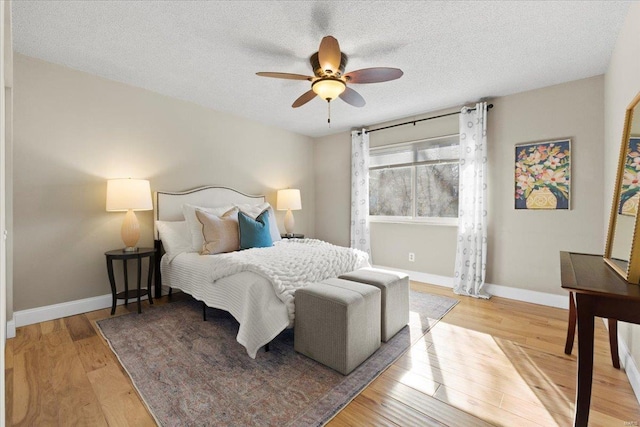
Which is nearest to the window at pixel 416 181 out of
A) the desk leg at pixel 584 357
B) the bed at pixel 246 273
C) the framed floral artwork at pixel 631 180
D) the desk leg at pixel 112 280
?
the bed at pixel 246 273

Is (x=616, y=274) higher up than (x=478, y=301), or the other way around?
(x=616, y=274)

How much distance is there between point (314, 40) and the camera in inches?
90.4

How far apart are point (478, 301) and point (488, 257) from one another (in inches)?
23.4

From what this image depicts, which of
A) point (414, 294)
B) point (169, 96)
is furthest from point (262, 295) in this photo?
point (169, 96)

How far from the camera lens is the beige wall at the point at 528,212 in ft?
9.70

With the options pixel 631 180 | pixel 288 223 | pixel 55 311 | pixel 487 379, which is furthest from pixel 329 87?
pixel 55 311

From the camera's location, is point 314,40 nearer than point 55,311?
Yes

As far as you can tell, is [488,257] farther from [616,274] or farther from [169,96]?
[169,96]

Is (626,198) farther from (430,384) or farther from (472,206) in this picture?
(472,206)

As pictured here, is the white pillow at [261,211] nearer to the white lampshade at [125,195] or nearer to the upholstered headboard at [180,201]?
the upholstered headboard at [180,201]

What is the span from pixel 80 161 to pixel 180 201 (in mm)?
1009

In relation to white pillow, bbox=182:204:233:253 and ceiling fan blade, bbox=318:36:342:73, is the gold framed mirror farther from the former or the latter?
white pillow, bbox=182:204:233:253

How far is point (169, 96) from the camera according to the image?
11.4 ft

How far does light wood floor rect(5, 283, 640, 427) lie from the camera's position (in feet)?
5.06
